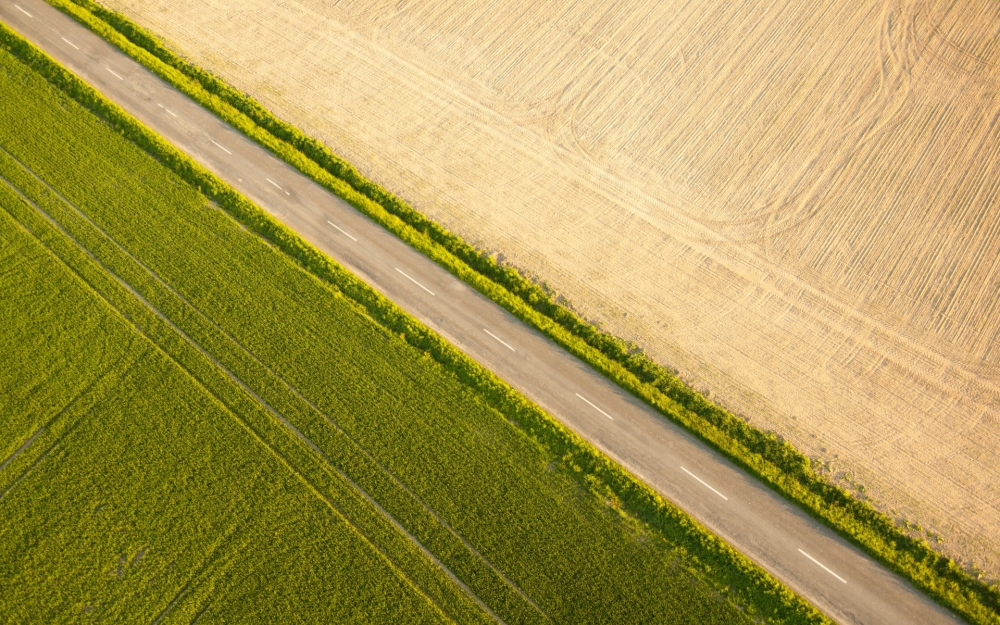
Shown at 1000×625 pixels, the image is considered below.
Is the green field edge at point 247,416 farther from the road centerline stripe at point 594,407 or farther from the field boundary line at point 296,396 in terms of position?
the road centerline stripe at point 594,407

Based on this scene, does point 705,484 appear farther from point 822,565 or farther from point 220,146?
point 220,146

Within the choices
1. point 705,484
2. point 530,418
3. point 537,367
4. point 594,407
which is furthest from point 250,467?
point 705,484

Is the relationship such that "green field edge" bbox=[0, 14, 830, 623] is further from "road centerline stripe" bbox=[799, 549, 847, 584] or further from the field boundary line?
"road centerline stripe" bbox=[799, 549, 847, 584]

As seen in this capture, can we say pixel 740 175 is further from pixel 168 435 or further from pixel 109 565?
pixel 109 565

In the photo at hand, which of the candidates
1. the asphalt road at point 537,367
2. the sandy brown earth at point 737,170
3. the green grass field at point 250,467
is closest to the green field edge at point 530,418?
the green grass field at point 250,467

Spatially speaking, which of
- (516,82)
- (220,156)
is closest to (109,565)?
(220,156)

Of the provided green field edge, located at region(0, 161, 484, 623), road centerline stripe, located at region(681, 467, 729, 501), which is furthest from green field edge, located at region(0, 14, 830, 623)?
green field edge, located at region(0, 161, 484, 623)
